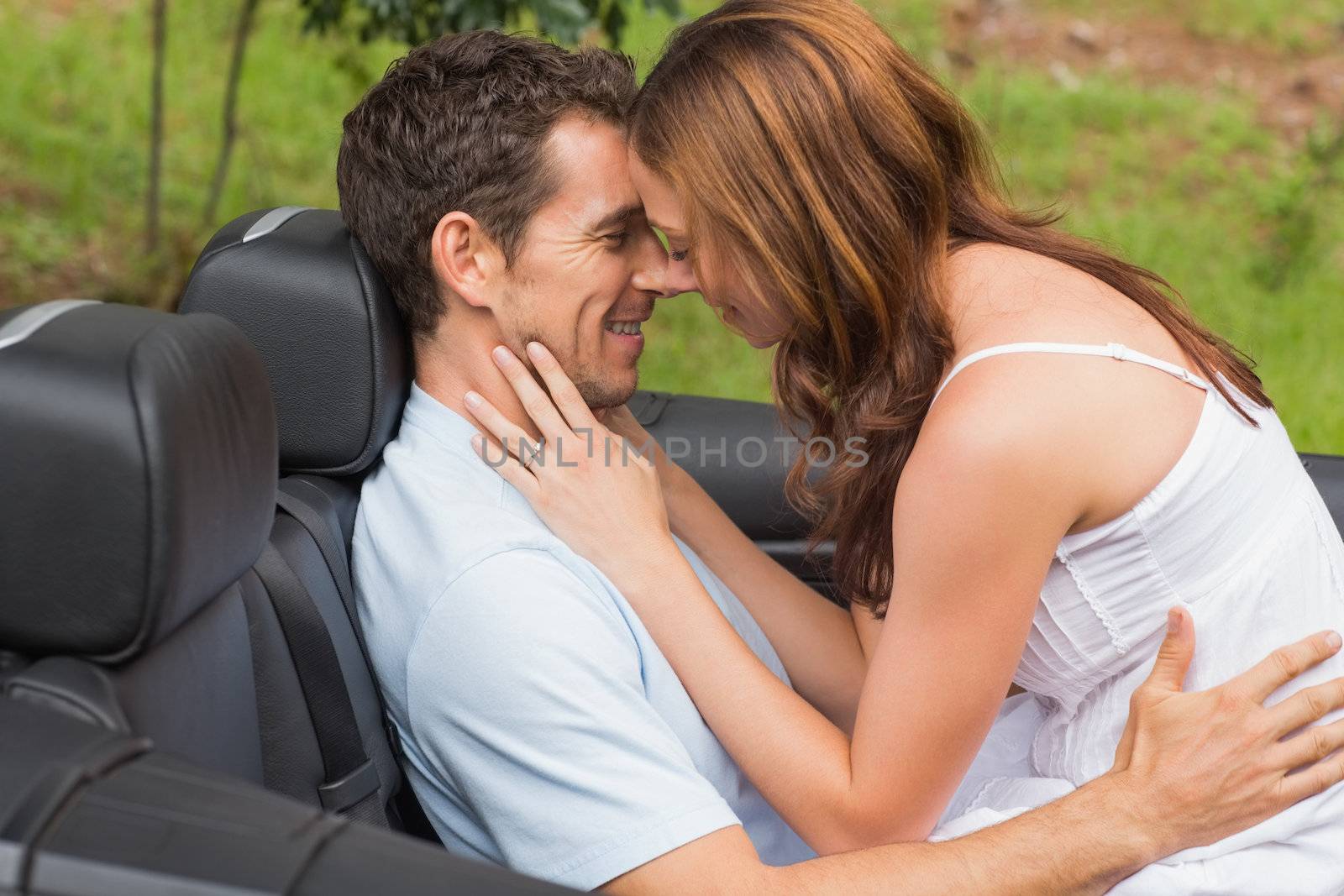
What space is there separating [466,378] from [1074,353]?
801mm

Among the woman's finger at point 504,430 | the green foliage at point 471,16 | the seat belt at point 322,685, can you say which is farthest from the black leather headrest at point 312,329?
the green foliage at point 471,16

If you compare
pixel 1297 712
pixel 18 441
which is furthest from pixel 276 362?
pixel 1297 712

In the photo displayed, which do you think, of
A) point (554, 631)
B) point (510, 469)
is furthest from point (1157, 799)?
point (510, 469)

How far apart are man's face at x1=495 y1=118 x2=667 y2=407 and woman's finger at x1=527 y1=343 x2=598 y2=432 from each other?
4cm

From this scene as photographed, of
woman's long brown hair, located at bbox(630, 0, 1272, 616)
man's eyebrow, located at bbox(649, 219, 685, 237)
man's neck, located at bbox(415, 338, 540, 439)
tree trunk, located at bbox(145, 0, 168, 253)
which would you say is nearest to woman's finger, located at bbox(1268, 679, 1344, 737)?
woman's long brown hair, located at bbox(630, 0, 1272, 616)

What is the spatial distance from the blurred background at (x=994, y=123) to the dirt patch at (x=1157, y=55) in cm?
1

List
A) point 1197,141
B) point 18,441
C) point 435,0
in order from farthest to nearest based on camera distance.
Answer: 1. point 1197,141
2. point 435,0
3. point 18,441

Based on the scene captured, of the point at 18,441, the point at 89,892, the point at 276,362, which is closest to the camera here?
the point at 89,892

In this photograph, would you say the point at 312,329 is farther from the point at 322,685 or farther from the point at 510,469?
the point at 322,685

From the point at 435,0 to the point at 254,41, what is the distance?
10.8 ft

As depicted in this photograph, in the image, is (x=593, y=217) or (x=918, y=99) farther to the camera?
(x=593, y=217)

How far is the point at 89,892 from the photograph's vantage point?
1.03m

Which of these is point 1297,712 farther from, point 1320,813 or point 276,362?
point 276,362

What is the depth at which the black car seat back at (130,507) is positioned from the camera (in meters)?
1.15
